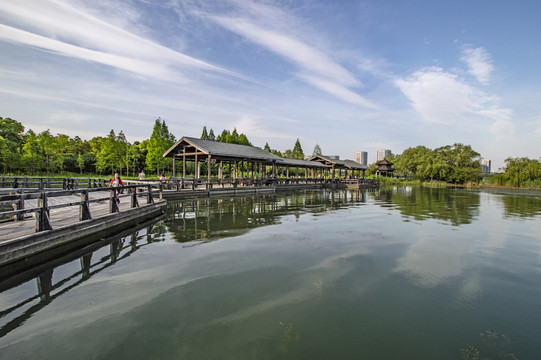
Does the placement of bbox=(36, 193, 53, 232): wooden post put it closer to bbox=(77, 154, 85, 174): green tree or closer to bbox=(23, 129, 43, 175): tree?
bbox=(23, 129, 43, 175): tree

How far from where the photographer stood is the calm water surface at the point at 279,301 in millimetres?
3260

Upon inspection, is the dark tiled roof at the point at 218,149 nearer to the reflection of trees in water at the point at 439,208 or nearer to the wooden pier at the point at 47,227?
the reflection of trees in water at the point at 439,208

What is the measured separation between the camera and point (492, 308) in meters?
4.32

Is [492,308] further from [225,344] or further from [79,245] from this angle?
[79,245]

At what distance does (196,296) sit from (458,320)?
415 cm

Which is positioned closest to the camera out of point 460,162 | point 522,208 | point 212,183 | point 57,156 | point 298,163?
point 522,208

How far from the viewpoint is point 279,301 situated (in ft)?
14.5

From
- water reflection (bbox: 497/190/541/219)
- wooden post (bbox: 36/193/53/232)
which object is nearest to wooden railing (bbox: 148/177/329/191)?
wooden post (bbox: 36/193/53/232)

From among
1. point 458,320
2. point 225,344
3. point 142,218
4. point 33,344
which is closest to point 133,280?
point 33,344

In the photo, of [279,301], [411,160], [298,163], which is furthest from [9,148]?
[411,160]

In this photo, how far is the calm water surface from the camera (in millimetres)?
3260

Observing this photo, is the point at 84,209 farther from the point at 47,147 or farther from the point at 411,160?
the point at 411,160

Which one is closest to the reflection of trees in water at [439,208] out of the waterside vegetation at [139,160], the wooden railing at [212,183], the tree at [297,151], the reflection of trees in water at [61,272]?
the wooden railing at [212,183]

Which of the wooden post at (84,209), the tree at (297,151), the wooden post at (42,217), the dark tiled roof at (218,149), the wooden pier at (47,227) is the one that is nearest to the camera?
the wooden pier at (47,227)
